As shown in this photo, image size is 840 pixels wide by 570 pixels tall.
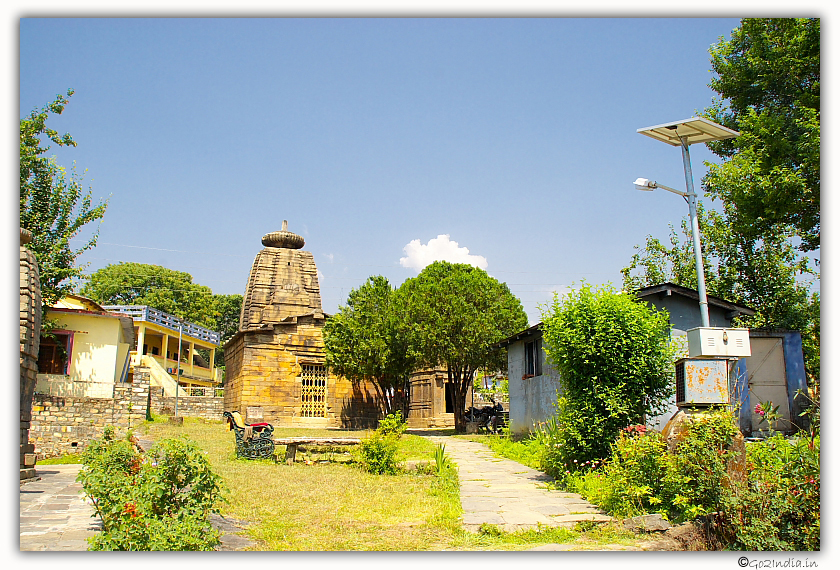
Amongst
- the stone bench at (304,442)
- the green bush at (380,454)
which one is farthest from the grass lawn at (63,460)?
the green bush at (380,454)

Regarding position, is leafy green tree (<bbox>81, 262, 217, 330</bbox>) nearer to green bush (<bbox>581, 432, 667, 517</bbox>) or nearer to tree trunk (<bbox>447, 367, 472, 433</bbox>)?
tree trunk (<bbox>447, 367, 472, 433</bbox>)

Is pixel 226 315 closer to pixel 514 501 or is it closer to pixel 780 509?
pixel 514 501

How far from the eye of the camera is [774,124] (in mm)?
9336

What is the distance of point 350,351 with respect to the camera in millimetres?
22125

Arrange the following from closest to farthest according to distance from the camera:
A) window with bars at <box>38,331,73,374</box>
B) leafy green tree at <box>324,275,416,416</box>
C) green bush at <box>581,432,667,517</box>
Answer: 1. green bush at <box>581,432,667,517</box>
2. window with bars at <box>38,331,73,374</box>
3. leafy green tree at <box>324,275,416,416</box>

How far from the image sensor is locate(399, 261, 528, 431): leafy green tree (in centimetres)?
2058

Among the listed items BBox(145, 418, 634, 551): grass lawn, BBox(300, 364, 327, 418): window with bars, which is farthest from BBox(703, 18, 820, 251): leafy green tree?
BBox(300, 364, 327, 418): window with bars

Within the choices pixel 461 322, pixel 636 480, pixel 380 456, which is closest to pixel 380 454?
Result: pixel 380 456

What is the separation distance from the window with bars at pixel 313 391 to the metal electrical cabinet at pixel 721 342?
19294mm

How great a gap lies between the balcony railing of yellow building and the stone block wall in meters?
14.9

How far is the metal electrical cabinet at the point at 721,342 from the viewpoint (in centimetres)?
646

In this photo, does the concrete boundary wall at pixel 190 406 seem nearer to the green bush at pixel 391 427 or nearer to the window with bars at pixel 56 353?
the window with bars at pixel 56 353
